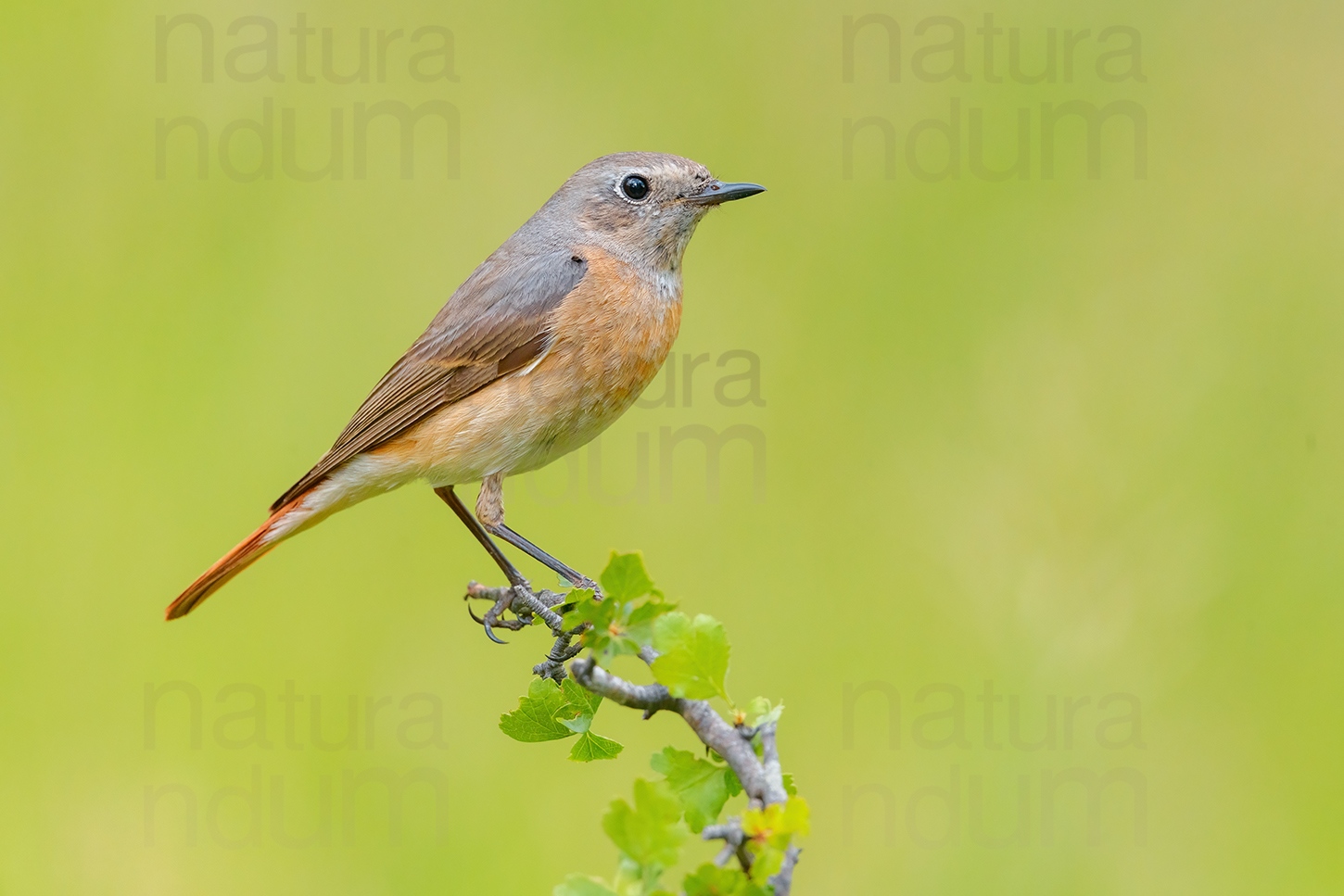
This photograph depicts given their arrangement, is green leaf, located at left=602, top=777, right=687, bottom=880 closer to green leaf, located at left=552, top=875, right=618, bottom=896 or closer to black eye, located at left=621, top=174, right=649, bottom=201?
green leaf, located at left=552, top=875, right=618, bottom=896

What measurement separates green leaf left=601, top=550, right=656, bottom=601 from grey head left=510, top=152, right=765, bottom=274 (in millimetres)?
2740

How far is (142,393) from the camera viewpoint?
5895mm

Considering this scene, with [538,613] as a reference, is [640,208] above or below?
above

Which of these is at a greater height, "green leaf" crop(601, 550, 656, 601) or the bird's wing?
the bird's wing

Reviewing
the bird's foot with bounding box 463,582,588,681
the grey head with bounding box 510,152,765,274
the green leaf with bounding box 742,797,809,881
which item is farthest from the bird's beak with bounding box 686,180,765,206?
the green leaf with bounding box 742,797,809,881

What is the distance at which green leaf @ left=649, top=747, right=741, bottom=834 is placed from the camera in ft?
5.35

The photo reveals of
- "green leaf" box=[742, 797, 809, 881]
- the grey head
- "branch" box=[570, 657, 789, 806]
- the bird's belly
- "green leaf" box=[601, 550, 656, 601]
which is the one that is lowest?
"green leaf" box=[742, 797, 809, 881]

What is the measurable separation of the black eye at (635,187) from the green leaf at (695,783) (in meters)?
2.90

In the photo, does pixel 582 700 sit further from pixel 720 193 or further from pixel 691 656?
pixel 720 193

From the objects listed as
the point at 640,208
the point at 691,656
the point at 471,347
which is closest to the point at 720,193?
the point at 640,208

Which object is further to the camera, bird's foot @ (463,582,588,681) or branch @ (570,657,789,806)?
bird's foot @ (463,582,588,681)

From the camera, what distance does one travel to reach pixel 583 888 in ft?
4.42

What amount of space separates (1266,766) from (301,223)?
4678mm

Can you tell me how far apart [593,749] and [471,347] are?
249 cm
